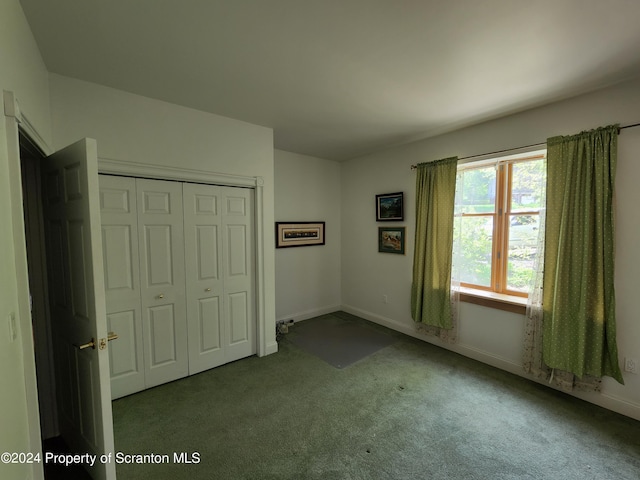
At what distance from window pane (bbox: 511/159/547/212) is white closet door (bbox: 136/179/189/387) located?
10.8 feet

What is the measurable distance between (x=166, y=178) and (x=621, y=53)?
11.2ft

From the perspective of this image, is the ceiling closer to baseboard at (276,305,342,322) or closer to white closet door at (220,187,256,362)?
white closet door at (220,187,256,362)

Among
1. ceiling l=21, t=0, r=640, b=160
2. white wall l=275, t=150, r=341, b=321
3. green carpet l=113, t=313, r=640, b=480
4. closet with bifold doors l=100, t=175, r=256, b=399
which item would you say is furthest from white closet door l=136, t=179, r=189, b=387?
white wall l=275, t=150, r=341, b=321

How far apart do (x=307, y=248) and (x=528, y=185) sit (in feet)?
9.34

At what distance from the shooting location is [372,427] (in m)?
2.08

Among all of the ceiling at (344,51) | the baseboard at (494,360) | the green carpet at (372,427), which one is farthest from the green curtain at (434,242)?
the ceiling at (344,51)

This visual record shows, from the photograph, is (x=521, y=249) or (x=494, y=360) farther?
(x=494, y=360)

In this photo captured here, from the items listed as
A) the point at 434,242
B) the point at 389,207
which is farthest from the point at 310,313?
the point at 434,242

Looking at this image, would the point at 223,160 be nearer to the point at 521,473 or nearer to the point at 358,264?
the point at 358,264

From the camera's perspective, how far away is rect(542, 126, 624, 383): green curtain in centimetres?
219

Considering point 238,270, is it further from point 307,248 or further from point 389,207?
point 389,207

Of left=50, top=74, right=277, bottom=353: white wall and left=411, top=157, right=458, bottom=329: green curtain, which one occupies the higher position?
left=50, top=74, right=277, bottom=353: white wall

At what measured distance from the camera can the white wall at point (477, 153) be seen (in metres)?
2.15

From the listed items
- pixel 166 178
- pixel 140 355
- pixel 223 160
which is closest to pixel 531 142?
pixel 223 160
